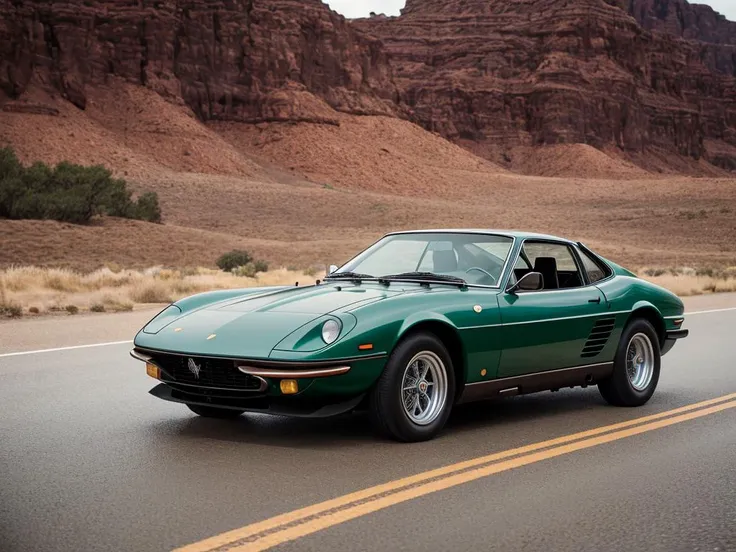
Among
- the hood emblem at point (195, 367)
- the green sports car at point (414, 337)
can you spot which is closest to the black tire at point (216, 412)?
the green sports car at point (414, 337)

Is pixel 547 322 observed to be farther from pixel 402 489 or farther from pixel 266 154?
pixel 266 154

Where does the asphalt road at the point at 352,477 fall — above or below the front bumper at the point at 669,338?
below

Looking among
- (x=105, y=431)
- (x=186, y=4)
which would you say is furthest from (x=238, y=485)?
(x=186, y=4)

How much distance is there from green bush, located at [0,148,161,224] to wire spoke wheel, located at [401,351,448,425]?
1642 inches

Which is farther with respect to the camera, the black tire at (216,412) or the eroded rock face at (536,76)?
the eroded rock face at (536,76)

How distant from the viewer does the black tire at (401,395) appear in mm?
6465

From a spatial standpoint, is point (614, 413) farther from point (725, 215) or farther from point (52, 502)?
point (725, 215)

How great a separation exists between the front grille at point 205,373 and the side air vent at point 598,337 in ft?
8.91

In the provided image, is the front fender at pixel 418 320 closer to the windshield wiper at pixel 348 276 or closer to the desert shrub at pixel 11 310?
the windshield wiper at pixel 348 276

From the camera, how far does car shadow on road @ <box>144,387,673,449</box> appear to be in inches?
269

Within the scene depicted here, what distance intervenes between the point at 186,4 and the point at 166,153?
22992 mm

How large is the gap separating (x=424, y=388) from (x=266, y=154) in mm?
93690

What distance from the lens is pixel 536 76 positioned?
15300cm

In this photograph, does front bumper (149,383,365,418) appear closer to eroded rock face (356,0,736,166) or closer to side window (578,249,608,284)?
side window (578,249,608,284)
